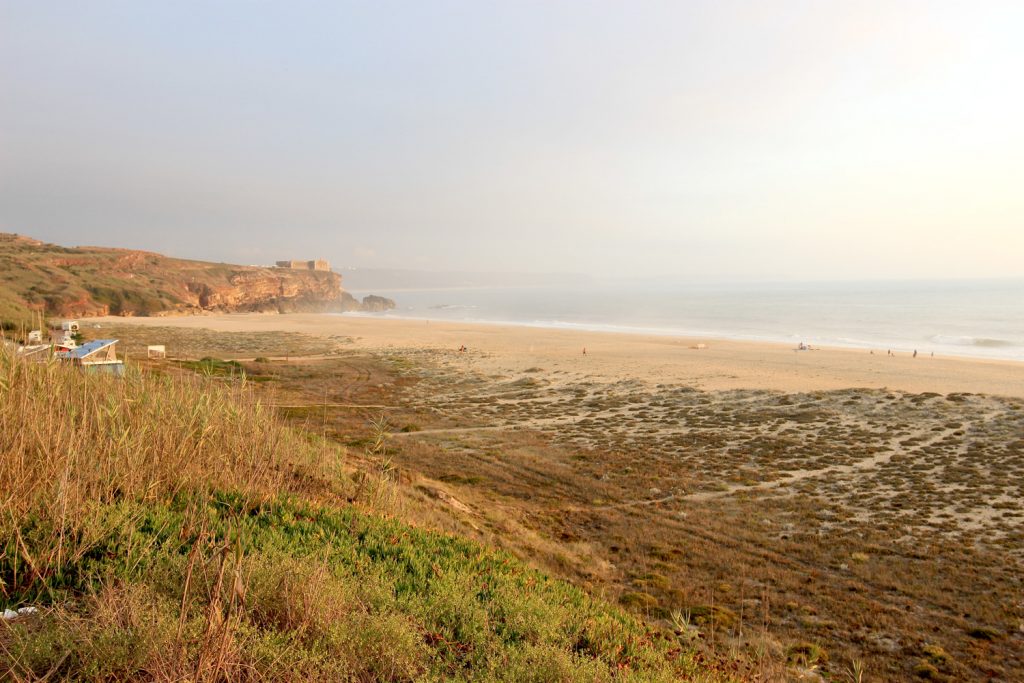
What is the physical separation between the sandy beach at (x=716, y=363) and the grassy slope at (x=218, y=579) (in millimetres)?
23896

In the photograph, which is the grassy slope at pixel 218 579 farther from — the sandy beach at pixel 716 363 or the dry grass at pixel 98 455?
the sandy beach at pixel 716 363

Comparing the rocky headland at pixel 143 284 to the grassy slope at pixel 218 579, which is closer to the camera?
the grassy slope at pixel 218 579

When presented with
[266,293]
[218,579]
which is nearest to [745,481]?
[218,579]

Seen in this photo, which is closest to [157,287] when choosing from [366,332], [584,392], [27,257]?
[27,257]

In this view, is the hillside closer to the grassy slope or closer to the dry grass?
the dry grass

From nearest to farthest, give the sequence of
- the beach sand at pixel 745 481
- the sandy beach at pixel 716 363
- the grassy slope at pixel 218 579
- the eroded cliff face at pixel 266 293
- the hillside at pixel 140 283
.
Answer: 1. the grassy slope at pixel 218 579
2. the beach sand at pixel 745 481
3. the sandy beach at pixel 716 363
4. the hillside at pixel 140 283
5. the eroded cliff face at pixel 266 293

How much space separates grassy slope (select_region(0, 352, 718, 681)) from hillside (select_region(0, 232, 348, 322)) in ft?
195

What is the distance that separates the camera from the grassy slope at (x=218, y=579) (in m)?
2.97

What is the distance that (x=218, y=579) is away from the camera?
8.77ft

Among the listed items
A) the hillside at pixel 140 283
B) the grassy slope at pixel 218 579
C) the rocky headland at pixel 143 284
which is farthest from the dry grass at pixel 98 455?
the hillside at pixel 140 283

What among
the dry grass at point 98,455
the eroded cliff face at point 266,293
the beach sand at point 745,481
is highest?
the eroded cliff face at point 266,293

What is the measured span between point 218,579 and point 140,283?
9143cm

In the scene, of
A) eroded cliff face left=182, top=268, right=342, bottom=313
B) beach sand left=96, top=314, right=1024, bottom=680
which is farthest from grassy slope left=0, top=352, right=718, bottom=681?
eroded cliff face left=182, top=268, right=342, bottom=313

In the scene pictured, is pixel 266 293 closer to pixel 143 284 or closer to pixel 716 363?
pixel 143 284
